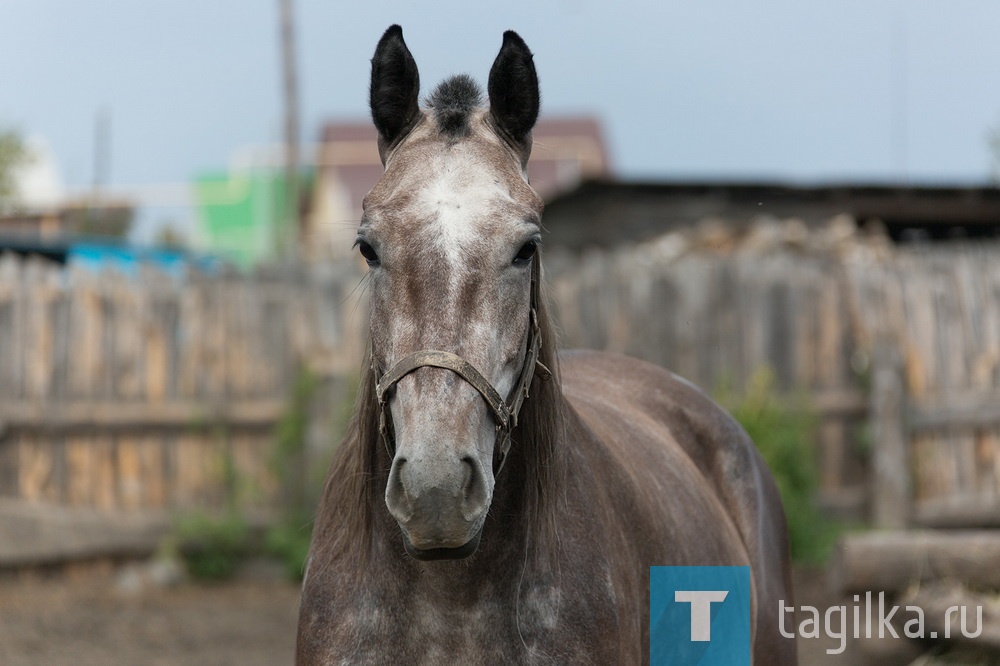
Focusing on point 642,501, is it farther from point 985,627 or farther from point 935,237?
point 935,237

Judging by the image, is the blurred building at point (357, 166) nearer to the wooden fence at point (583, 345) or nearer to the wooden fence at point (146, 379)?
the wooden fence at point (583, 345)

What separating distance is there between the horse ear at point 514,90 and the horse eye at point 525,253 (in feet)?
1.30

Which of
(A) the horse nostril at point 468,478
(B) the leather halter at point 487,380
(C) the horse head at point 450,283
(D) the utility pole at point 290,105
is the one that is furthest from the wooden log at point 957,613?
(D) the utility pole at point 290,105

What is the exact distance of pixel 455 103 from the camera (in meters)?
2.75

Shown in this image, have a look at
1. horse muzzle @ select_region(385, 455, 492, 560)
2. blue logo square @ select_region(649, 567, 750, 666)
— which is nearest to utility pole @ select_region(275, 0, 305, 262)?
blue logo square @ select_region(649, 567, 750, 666)

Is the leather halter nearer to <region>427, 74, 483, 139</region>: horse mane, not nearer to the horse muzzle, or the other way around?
the horse muzzle

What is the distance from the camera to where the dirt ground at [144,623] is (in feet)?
22.8

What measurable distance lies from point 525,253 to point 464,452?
21.8 inches

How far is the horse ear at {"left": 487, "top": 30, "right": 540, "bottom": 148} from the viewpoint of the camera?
8.93ft

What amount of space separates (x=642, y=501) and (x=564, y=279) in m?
6.61

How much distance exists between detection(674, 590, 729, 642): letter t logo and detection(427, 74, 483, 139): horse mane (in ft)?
5.08

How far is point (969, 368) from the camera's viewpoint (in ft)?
31.5

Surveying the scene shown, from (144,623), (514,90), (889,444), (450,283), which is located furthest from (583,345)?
(450,283)

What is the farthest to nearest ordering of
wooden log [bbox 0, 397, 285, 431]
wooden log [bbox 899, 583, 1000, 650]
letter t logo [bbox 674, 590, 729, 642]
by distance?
wooden log [bbox 0, 397, 285, 431] < wooden log [bbox 899, 583, 1000, 650] < letter t logo [bbox 674, 590, 729, 642]
